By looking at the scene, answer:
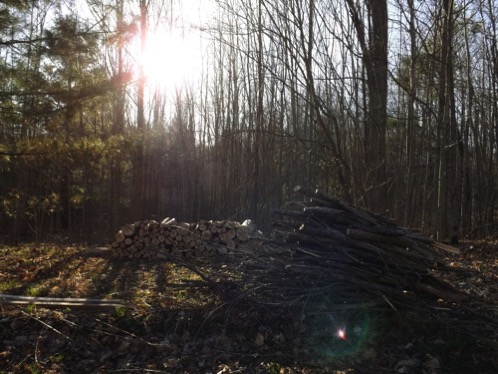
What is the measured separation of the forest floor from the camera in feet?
14.2

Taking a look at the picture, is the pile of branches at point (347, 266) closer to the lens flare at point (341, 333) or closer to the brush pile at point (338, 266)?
the brush pile at point (338, 266)

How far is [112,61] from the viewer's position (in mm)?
16625

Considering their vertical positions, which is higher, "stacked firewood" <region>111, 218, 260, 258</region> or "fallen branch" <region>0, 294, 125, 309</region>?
"stacked firewood" <region>111, 218, 260, 258</region>

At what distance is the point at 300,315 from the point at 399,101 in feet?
44.1

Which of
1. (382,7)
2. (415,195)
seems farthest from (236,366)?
(415,195)

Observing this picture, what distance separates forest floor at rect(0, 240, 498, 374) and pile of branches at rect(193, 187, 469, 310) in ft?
0.68

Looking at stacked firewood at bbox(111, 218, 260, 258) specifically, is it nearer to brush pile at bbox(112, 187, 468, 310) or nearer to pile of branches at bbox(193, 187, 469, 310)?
brush pile at bbox(112, 187, 468, 310)

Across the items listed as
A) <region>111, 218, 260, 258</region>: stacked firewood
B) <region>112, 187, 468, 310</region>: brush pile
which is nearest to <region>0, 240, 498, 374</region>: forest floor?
<region>112, 187, 468, 310</region>: brush pile

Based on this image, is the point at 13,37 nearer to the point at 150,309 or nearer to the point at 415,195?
the point at 150,309

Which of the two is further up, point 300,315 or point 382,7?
point 382,7

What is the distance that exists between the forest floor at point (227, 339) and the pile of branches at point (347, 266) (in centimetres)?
21

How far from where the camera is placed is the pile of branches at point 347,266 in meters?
4.99

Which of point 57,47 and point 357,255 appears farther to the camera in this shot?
point 57,47

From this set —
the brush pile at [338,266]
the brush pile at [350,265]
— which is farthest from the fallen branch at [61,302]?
the brush pile at [350,265]
